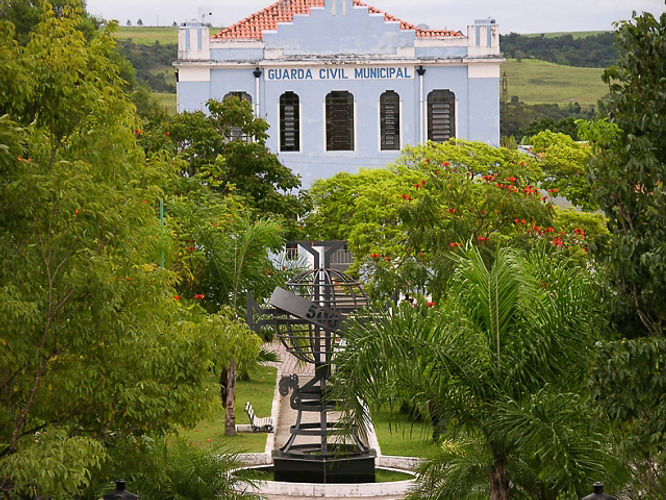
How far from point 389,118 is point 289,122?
352cm

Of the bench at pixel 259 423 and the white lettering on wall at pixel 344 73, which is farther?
the white lettering on wall at pixel 344 73

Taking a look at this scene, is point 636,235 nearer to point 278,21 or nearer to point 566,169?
point 566,169

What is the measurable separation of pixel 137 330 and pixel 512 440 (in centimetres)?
391

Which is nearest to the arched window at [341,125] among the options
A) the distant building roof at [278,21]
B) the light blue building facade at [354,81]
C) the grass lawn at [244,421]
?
the light blue building facade at [354,81]

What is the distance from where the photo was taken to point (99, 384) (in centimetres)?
A: 1007

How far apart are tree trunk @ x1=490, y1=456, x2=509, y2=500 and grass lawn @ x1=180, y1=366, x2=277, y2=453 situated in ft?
15.7

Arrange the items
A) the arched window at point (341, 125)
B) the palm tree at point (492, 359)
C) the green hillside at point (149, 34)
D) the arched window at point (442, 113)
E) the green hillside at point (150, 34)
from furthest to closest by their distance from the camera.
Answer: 1. the green hillside at point (149, 34)
2. the green hillside at point (150, 34)
3. the arched window at point (341, 125)
4. the arched window at point (442, 113)
5. the palm tree at point (492, 359)

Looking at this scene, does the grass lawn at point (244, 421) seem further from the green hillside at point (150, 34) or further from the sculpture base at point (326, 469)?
the green hillside at point (150, 34)

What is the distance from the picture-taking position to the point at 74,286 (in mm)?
9516

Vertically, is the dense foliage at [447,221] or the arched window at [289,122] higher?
the arched window at [289,122]

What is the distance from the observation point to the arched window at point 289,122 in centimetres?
4103

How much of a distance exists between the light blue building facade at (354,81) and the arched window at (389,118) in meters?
0.04

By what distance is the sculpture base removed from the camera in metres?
17.5

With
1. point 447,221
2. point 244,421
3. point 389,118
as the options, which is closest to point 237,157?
point 244,421
